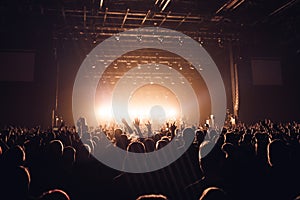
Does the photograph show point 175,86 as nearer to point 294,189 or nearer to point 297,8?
point 297,8

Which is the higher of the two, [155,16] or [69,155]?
[155,16]

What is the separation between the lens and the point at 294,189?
4.89m

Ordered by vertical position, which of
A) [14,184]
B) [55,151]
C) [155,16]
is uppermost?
[155,16]

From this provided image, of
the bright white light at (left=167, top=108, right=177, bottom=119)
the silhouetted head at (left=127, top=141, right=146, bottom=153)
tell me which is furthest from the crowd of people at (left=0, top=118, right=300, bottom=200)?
the bright white light at (left=167, top=108, right=177, bottom=119)

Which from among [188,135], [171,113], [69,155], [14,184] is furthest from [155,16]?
[171,113]

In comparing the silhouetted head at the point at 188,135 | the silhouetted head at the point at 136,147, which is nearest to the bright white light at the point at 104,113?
the silhouetted head at the point at 188,135

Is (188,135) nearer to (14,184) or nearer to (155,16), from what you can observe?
(14,184)

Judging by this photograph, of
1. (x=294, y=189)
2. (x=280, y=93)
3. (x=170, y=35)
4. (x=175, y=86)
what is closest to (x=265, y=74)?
(x=280, y=93)

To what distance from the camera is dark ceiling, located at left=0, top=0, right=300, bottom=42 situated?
46.3 feet

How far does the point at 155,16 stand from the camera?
51.1ft

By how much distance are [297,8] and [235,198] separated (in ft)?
44.2

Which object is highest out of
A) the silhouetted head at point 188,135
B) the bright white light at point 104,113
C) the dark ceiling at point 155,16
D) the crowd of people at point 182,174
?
the dark ceiling at point 155,16

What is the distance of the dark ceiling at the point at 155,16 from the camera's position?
14.1 m

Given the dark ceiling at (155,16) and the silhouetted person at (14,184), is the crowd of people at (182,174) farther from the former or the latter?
the dark ceiling at (155,16)
